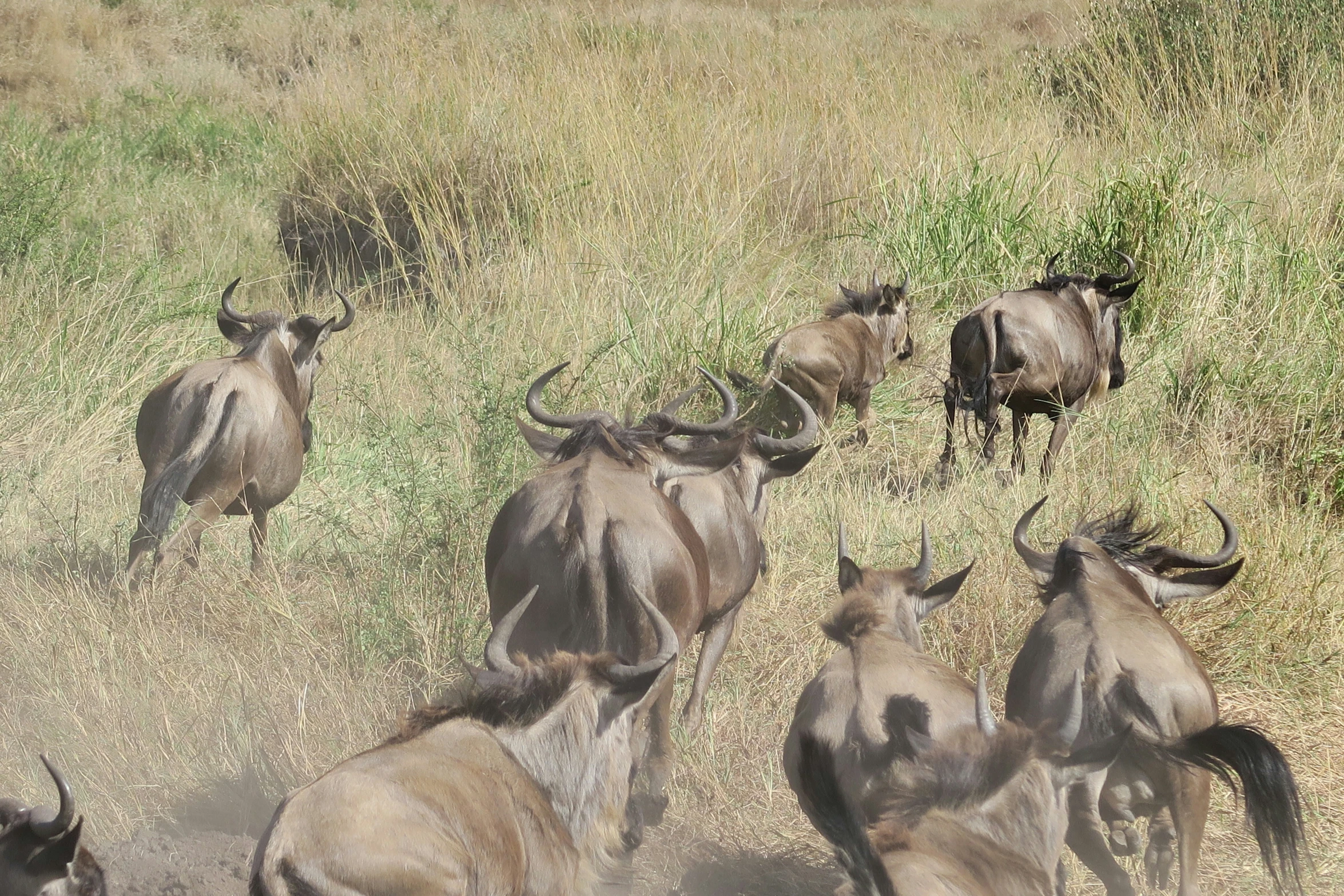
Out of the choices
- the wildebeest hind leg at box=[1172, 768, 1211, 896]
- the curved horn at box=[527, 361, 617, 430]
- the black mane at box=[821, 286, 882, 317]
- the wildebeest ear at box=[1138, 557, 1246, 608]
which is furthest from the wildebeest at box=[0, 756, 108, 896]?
the black mane at box=[821, 286, 882, 317]

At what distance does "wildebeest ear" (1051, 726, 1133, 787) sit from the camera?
3.26m

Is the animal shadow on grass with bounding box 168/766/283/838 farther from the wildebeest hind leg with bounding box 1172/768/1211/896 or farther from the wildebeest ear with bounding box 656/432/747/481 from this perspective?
the wildebeest hind leg with bounding box 1172/768/1211/896

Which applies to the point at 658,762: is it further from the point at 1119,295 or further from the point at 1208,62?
the point at 1208,62

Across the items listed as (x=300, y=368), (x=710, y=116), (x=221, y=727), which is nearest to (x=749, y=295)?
(x=710, y=116)

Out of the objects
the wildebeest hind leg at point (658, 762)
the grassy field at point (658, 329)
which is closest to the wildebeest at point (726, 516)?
the grassy field at point (658, 329)

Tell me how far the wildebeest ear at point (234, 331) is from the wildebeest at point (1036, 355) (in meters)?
3.95

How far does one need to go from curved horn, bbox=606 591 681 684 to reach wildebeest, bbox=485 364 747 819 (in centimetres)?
40

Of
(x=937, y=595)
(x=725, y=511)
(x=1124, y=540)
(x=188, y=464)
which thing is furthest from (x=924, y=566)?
(x=188, y=464)

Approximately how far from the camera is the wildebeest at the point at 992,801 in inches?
124

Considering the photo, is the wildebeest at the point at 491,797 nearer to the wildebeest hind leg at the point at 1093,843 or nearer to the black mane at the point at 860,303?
the wildebeest hind leg at the point at 1093,843

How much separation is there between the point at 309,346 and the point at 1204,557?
4.65 meters

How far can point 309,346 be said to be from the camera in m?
6.93

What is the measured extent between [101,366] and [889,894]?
25.6 feet

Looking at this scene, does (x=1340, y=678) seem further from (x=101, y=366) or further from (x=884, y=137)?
(x=101, y=366)
